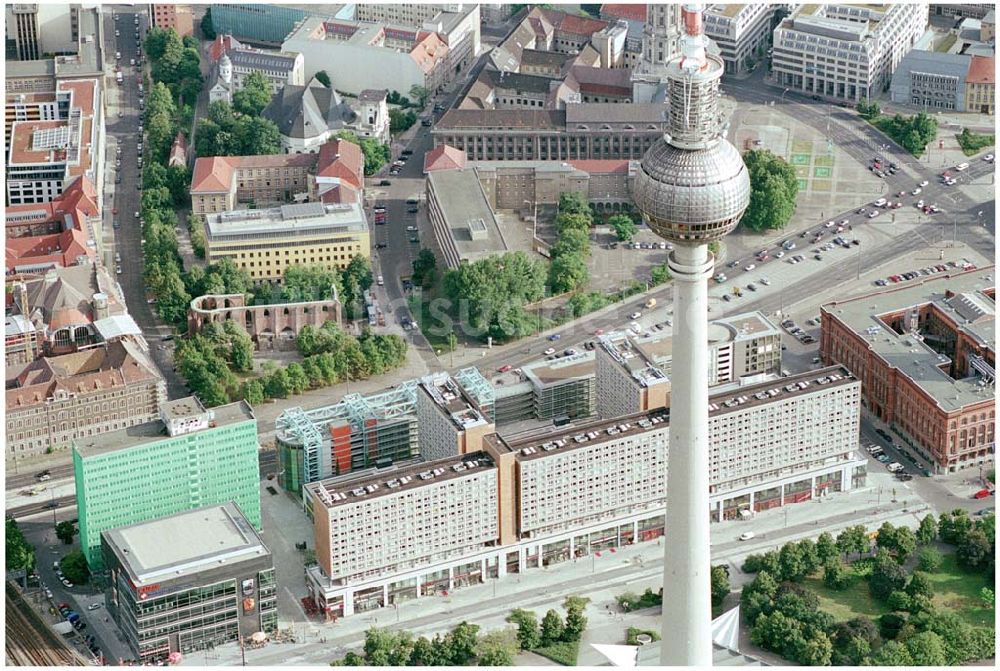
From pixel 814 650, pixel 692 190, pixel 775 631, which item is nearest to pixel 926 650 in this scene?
pixel 814 650

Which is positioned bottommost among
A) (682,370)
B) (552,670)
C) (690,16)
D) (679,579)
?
(552,670)

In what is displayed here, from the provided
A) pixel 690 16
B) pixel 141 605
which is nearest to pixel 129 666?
pixel 141 605

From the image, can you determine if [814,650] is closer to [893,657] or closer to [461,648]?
[893,657]

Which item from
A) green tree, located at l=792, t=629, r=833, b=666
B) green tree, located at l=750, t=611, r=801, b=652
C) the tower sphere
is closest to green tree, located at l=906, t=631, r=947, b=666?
green tree, located at l=792, t=629, r=833, b=666

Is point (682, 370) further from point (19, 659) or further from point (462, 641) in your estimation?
point (19, 659)

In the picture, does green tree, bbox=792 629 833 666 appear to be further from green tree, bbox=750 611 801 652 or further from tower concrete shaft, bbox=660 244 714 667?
tower concrete shaft, bbox=660 244 714 667
